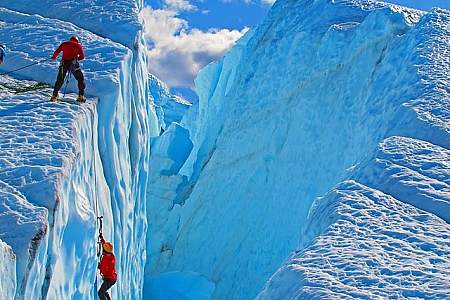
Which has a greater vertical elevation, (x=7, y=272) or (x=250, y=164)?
(x=7, y=272)

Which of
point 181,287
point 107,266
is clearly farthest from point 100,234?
point 181,287

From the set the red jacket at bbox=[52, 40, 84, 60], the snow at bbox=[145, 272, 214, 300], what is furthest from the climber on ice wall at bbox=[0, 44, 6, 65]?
the snow at bbox=[145, 272, 214, 300]

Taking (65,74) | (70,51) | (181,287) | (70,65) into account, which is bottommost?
(181,287)

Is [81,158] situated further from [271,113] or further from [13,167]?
[271,113]

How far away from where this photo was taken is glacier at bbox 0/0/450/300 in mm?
6199

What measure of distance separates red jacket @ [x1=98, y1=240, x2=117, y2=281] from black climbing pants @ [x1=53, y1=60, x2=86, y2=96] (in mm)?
2035

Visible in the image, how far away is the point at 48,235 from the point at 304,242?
276cm

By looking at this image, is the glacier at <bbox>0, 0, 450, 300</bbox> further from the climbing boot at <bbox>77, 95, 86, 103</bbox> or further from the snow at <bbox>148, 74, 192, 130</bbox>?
the snow at <bbox>148, 74, 192, 130</bbox>

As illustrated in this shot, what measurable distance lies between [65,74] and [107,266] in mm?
2536

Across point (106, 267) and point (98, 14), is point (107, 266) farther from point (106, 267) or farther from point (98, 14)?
point (98, 14)

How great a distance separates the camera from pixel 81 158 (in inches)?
317

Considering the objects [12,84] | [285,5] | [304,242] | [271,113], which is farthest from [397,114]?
[285,5]

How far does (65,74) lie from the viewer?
899cm

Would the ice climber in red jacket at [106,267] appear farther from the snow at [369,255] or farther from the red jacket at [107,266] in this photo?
the snow at [369,255]
